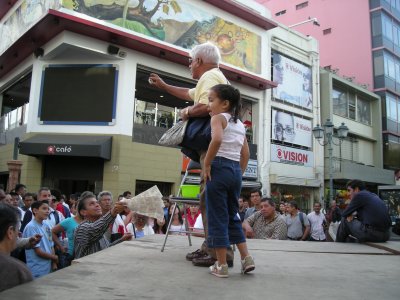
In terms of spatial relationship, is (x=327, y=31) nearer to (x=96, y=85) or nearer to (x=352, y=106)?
(x=352, y=106)

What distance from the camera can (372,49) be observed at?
99.1ft

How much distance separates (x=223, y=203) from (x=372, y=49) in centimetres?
3124

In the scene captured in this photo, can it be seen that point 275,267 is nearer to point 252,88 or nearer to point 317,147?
point 252,88

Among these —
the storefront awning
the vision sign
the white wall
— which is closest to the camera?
the storefront awning

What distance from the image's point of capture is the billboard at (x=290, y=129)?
71.8 ft

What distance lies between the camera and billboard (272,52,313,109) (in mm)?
22484

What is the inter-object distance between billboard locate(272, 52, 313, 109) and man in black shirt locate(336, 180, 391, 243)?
16817 mm

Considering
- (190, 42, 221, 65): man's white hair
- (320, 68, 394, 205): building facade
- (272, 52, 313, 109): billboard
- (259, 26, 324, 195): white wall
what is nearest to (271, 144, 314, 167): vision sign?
(259, 26, 324, 195): white wall

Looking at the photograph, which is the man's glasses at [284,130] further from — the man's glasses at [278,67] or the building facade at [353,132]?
the building facade at [353,132]

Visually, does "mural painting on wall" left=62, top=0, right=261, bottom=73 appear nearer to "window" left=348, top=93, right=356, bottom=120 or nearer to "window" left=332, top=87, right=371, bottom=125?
"window" left=332, top=87, right=371, bottom=125

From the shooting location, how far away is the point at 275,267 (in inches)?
132

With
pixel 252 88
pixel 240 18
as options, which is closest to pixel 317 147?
pixel 252 88

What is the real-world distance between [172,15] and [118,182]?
25.1 feet

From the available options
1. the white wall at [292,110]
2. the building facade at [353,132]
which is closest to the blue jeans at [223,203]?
the white wall at [292,110]
